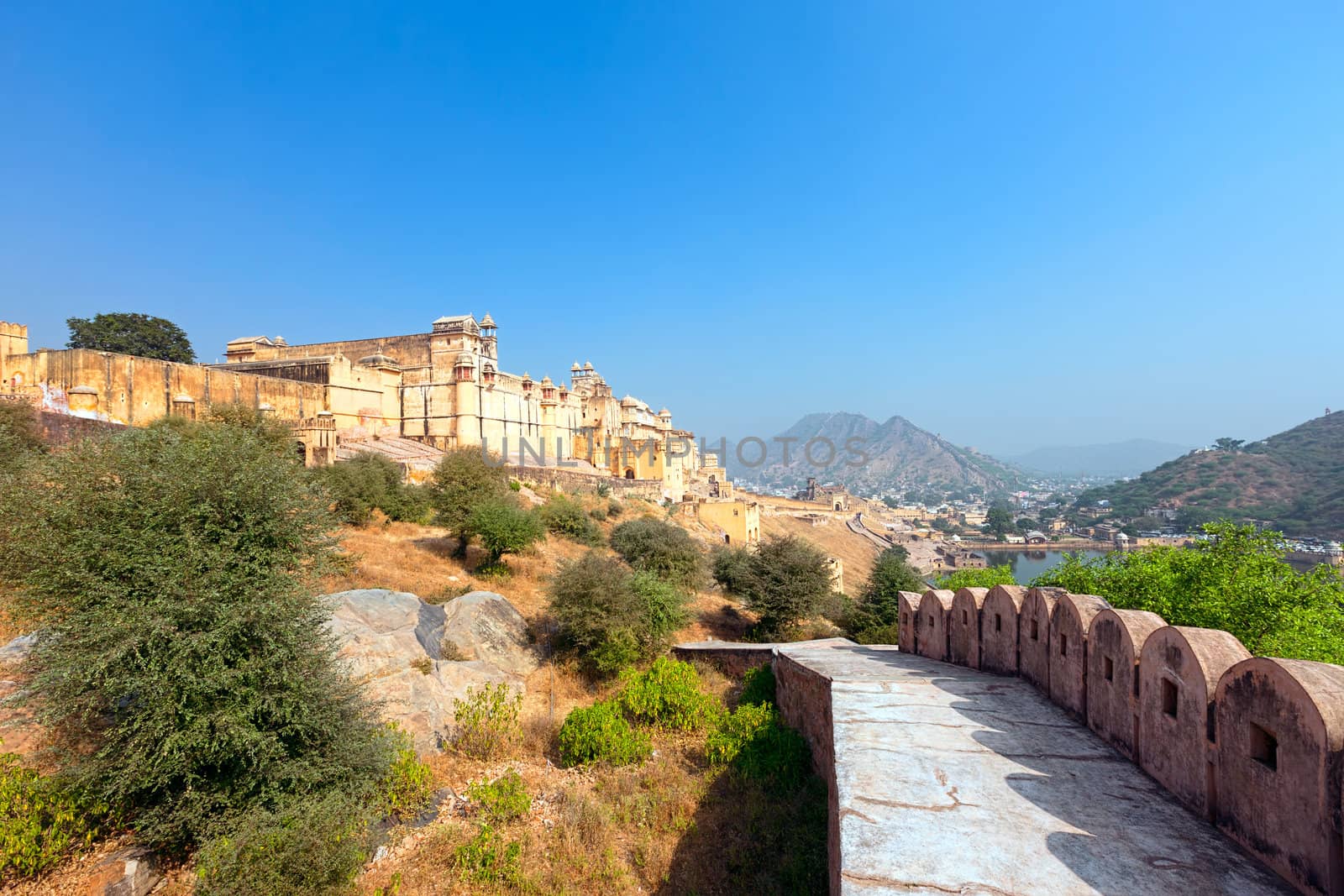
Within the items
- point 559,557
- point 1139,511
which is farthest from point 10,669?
point 1139,511

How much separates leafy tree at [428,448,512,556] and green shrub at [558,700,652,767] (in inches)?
381

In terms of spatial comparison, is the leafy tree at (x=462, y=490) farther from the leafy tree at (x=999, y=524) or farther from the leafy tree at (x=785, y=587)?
the leafy tree at (x=999, y=524)

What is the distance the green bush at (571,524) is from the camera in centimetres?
2294

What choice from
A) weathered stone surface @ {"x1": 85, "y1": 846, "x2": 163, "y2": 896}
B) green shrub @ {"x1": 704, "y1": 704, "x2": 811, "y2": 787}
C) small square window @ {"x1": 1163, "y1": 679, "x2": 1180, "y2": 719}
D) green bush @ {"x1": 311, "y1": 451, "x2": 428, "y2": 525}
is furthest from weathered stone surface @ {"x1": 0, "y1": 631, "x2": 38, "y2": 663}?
small square window @ {"x1": 1163, "y1": 679, "x2": 1180, "y2": 719}

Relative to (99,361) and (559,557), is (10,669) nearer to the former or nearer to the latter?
(559,557)

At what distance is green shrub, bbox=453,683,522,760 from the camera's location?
327 inches

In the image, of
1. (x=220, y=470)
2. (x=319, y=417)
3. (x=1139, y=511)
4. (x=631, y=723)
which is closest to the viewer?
(x=220, y=470)

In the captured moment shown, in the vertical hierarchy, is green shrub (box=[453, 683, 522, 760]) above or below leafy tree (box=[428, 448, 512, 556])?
below

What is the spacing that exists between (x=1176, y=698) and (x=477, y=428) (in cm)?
3498

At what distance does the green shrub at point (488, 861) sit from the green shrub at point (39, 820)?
3.13 metres

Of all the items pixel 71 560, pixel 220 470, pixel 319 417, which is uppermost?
pixel 319 417

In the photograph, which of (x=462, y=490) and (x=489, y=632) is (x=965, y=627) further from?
(x=462, y=490)

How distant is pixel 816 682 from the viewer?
724cm

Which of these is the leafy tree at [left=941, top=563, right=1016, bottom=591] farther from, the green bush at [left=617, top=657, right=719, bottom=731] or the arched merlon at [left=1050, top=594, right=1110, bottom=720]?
the arched merlon at [left=1050, top=594, right=1110, bottom=720]
